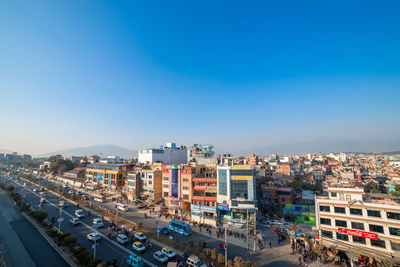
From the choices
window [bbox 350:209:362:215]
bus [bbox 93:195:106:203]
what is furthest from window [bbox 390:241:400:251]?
bus [bbox 93:195:106:203]

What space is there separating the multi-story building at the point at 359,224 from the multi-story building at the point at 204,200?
20552mm

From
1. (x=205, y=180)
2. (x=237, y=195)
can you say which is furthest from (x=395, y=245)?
(x=205, y=180)

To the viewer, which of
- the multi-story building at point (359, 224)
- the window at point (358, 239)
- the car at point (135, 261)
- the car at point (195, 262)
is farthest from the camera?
the window at point (358, 239)

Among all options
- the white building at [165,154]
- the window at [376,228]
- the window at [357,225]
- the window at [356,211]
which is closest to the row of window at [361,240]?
the window at [376,228]

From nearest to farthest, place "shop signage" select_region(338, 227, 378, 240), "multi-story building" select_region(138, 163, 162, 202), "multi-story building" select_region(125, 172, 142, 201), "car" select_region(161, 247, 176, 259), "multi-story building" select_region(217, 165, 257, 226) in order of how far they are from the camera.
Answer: "car" select_region(161, 247, 176, 259), "shop signage" select_region(338, 227, 378, 240), "multi-story building" select_region(217, 165, 257, 226), "multi-story building" select_region(138, 163, 162, 202), "multi-story building" select_region(125, 172, 142, 201)

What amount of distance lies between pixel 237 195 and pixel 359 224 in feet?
66.8

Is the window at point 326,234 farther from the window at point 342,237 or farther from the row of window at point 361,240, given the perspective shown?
the window at point 342,237

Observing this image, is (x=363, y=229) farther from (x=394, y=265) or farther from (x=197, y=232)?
(x=197, y=232)

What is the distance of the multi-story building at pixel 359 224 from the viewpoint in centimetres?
2508

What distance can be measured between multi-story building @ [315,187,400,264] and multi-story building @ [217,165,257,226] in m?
12.4

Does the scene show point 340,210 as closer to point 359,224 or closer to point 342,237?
point 359,224

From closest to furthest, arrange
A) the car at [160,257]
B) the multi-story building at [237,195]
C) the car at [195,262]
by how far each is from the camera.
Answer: the car at [195,262] → the car at [160,257] → the multi-story building at [237,195]

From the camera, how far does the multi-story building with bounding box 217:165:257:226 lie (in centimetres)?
3900

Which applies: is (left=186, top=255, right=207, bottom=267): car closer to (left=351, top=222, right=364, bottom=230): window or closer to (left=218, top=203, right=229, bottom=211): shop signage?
(left=218, top=203, right=229, bottom=211): shop signage
